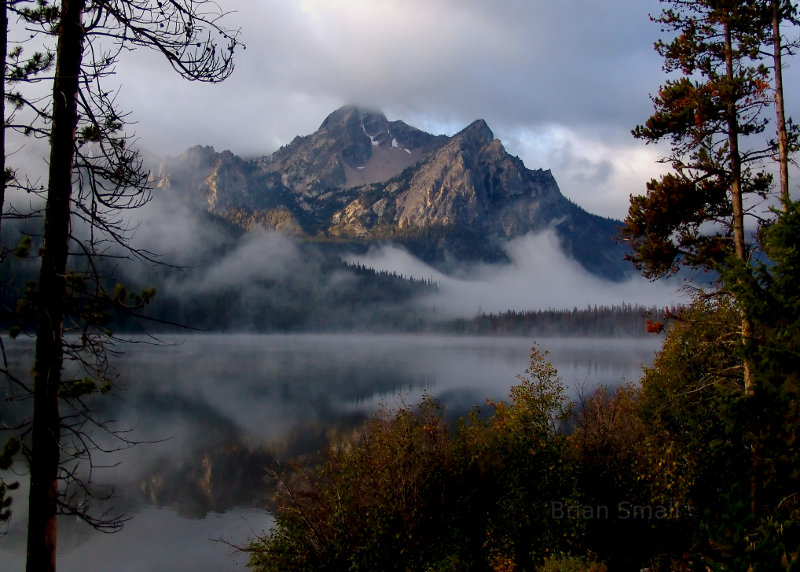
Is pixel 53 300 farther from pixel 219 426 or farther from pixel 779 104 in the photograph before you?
pixel 219 426

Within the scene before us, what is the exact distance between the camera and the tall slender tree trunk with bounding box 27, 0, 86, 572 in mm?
6824

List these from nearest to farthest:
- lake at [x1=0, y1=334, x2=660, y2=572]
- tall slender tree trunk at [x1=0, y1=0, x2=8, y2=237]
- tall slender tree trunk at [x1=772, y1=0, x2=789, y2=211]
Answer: tall slender tree trunk at [x1=0, y1=0, x2=8, y2=237], tall slender tree trunk at [x1=772, y1=0, x2=789, y2=211], lake at [x1=0, y1=334, x2=660, y2=572]

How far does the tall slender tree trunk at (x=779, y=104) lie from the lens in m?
12.5

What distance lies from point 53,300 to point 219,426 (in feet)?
261

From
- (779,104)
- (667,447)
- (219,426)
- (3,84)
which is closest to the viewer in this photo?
(3,84)

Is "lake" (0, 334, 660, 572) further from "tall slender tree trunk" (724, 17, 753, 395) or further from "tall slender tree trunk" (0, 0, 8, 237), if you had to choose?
"tall slender tree trunk" (724, 17, 753, 395)

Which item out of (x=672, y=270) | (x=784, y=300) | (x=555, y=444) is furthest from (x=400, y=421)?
(x=784, y=300)

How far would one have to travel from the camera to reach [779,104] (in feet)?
41.9

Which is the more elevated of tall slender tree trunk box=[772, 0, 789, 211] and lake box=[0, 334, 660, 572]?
tall slender tree trunk box=[772, 0, 789, 211]

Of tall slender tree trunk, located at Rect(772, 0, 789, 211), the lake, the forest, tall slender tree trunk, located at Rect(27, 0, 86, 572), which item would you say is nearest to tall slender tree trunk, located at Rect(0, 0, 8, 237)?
tall slender tree trunk, located at Rect(27, 0, 86, 572)

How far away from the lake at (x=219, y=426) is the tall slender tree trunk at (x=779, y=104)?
13125mm

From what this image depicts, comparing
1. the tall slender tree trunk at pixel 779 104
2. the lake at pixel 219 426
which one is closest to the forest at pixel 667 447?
the tall slender tree trunk at pixel 779 104

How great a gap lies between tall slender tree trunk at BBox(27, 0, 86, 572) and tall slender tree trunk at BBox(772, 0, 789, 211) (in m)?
13.6

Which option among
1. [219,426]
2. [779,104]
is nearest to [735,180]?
[779,104]
